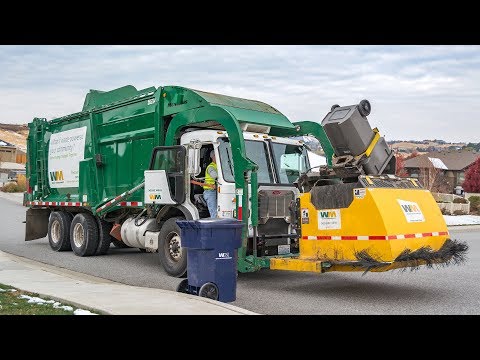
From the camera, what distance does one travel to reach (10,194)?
4722cm

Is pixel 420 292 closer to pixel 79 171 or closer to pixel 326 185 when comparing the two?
pixel 326 185

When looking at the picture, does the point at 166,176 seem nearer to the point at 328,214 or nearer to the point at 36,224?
the point at 328,214

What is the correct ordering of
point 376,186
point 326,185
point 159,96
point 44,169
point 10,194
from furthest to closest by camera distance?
point 10,194
point 44,169
point 159,96
point 326,185
point 376,186

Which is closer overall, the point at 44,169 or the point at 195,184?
the point at 195,184

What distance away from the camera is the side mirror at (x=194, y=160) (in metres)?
10.4

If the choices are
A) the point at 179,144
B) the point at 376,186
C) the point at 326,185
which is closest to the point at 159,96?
the point at 179,144

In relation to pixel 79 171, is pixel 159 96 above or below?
above

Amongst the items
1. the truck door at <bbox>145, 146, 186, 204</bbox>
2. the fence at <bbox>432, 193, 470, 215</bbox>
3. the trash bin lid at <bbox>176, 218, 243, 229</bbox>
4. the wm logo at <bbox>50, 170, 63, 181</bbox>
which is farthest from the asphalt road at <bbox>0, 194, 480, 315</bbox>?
the fence at <bbox>432, 193, 470, 215</bbox>

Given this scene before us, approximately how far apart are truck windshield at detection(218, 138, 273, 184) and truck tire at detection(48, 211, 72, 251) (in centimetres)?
619

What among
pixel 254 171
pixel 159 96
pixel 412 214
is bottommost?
pixel 412 214

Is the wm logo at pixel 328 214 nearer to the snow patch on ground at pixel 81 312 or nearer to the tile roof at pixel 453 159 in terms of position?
the snow patch on ground at pixel 81 312

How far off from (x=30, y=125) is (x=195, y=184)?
8180mm

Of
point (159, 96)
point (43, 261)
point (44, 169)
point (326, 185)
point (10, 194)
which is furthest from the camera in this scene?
point (10, 194)

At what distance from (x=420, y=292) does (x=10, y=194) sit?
4308 cm
